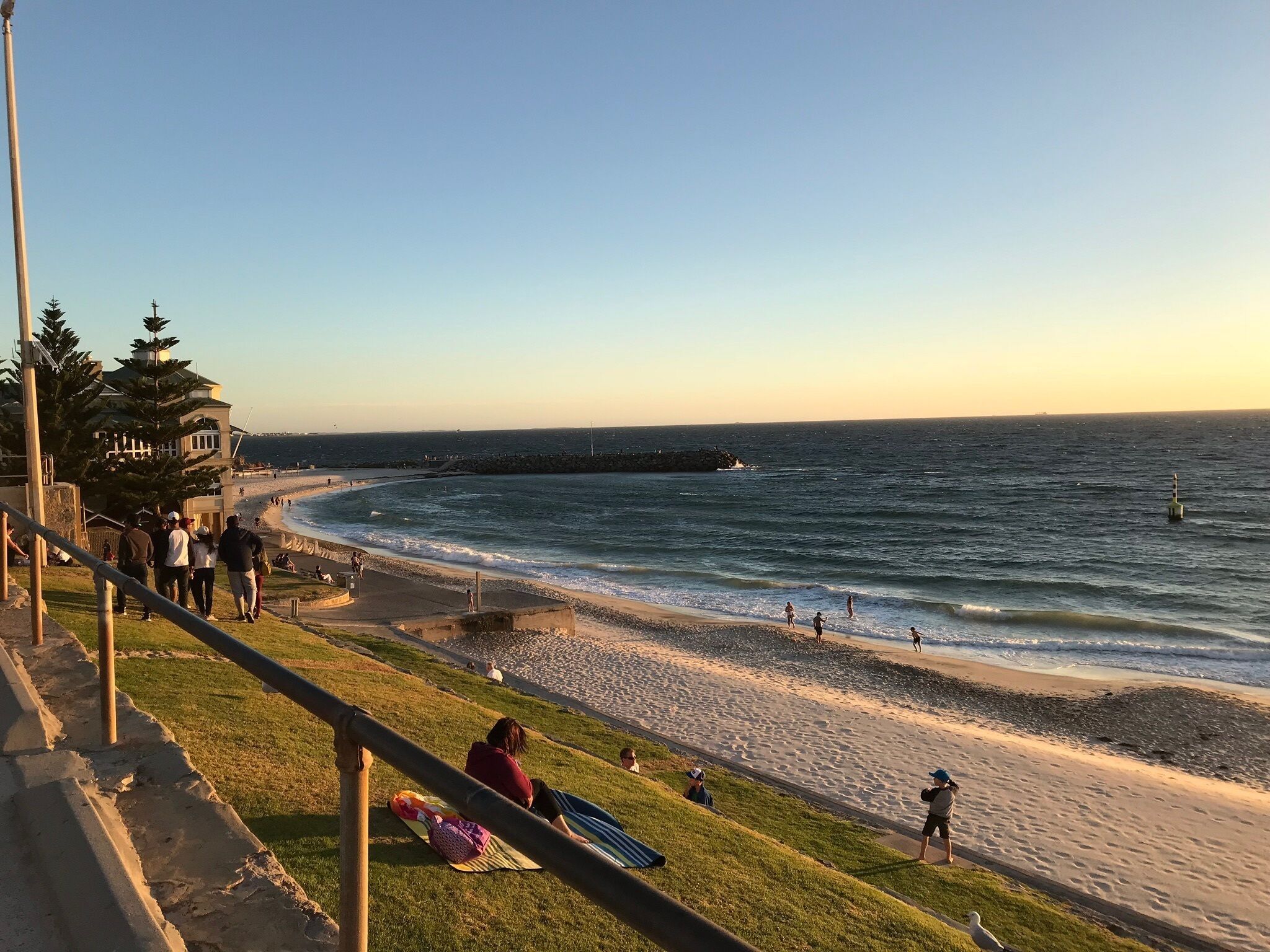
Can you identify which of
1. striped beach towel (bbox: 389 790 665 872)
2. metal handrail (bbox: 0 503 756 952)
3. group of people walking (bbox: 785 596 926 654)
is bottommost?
group of people walking (bbox: 785 596 926 654)

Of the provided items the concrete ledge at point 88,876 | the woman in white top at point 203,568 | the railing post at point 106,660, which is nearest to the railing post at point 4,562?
the railing post at point 106,660

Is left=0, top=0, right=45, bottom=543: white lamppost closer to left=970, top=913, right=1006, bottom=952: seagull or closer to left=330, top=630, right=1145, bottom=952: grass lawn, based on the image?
left=330, top=630, right=1145, bottom=952: grass lawn

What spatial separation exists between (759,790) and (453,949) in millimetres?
9003

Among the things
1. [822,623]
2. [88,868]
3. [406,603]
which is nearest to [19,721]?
[88,868]

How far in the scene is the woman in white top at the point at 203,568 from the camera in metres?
12.0

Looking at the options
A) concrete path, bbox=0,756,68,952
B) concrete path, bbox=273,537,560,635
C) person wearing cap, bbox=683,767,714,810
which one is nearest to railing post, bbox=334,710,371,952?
concrete path, bbox=0,756,68,952

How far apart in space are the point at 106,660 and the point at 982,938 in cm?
767

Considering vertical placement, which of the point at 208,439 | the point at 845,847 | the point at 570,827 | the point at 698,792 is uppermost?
the point at 208,439

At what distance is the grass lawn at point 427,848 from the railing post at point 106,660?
117 centimetres

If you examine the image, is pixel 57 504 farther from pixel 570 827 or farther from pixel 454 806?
pixel 454 806

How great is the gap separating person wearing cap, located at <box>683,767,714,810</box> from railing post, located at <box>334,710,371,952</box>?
8.80 meters

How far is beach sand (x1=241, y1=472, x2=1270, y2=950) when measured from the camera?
1266 cm

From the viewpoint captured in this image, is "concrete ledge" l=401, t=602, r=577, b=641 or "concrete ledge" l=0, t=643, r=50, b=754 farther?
"concrete ledge" l=401, t=602, r=577, b=641

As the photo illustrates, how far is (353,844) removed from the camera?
6.44ft
